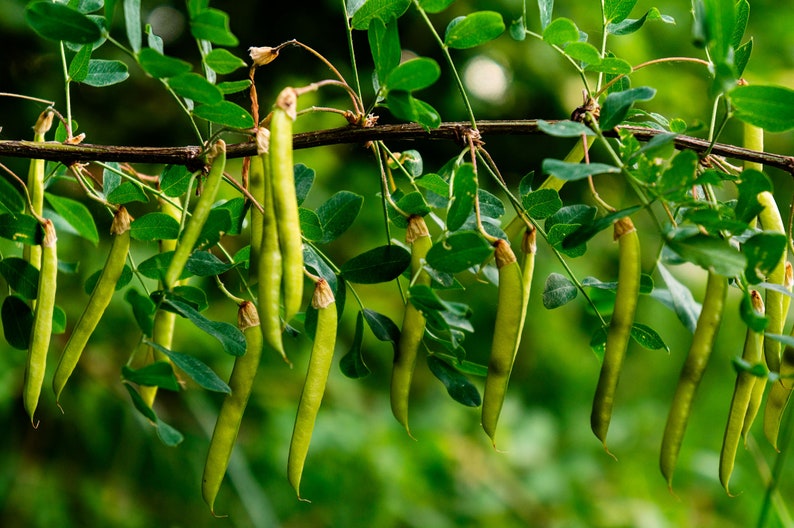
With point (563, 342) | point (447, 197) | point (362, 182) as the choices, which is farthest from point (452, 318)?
point (563, 342)

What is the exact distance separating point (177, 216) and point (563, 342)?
1.81 meters

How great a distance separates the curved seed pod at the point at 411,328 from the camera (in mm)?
674

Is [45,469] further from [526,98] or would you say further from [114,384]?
[526,98]

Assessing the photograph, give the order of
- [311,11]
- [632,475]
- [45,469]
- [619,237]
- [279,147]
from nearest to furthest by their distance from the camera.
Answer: [279,147]
[619,237]
[45,469]
[632,475]
[311,11]

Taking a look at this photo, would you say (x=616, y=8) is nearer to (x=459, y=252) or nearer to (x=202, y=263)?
(x=459, y=252)

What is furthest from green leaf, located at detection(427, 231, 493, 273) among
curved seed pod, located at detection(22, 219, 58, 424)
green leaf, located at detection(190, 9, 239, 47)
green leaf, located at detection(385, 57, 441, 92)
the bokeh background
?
the bokeh background

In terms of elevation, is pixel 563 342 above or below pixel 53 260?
below

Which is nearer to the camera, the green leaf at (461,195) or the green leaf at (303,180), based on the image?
the green leaf at (461,195)

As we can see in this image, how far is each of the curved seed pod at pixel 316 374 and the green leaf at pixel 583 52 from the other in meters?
0.29

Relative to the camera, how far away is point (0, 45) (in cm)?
207

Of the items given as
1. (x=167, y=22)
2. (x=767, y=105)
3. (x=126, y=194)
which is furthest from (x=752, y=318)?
(x=167, y=22)

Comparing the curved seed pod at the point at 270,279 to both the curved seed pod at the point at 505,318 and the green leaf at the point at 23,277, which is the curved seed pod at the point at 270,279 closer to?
the curved seed pod at the point at 505,318

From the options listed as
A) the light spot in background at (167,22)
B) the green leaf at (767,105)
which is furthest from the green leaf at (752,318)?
the light spot in background at (167,22)

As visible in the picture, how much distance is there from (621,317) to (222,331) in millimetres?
331
